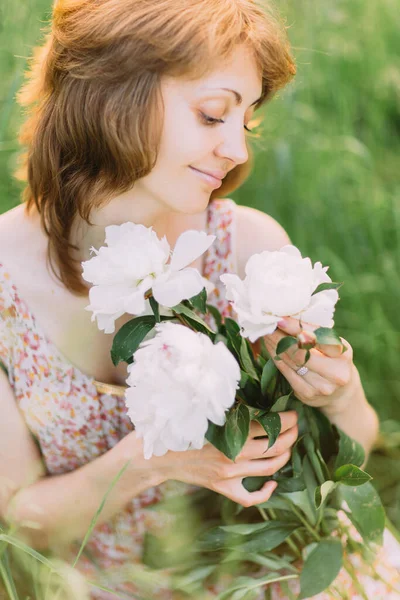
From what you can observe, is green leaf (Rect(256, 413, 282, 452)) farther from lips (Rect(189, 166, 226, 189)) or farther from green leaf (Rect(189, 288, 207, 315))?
lips (Rect(189, 166, 226, 189))

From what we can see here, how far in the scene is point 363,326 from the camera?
1.88m

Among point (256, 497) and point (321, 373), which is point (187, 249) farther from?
point (256, 497)

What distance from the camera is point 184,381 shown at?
746 mm

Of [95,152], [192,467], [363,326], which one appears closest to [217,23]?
[95,152]

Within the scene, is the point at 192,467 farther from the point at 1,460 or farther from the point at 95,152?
the point at 95,152

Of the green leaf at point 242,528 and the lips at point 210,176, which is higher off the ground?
the lips at point 210,176

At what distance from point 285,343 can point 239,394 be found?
152 millimetres

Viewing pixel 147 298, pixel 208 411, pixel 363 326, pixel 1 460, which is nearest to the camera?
pixel 208 411

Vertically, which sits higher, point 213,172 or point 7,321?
point 213,172

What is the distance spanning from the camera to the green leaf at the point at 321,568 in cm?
101

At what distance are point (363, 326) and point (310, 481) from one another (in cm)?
89

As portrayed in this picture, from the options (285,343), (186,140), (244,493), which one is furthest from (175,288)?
(244,493)

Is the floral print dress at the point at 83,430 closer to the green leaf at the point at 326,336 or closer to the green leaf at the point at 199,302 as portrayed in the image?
the green leaf at the point at 199,302

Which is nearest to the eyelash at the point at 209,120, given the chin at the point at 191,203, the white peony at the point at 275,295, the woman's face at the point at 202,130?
the woman's face at the point at 202,130
